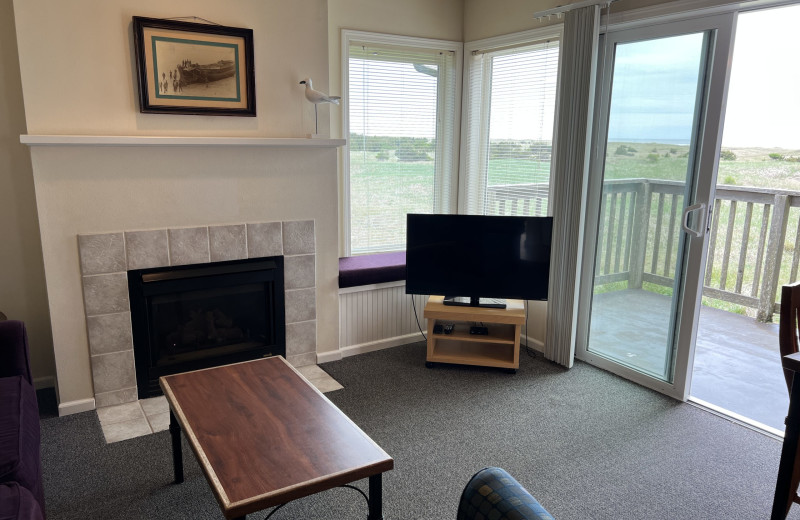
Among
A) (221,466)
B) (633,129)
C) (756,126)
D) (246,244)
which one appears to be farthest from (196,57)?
(756,126)

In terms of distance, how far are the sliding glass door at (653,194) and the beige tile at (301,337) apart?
5.80 ft

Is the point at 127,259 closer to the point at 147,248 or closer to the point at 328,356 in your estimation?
the point at 147,248

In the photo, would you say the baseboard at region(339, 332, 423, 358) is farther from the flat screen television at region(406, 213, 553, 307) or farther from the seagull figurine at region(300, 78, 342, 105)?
the seagull figurine at region(300, 78, 342, 105)

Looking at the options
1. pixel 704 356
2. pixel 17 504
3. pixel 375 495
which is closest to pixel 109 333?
pixel 17 504

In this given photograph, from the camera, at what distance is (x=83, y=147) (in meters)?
2.79

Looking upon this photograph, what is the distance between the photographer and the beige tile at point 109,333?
9.64 ft

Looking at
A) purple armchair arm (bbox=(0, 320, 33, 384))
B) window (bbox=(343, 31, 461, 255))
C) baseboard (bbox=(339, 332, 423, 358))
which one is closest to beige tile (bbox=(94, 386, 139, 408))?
purple armchair arm (bbox=(0, 320, 33, 384))

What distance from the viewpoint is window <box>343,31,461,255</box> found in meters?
3.96

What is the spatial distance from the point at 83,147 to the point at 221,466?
1925 mm

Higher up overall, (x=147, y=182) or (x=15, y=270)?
(x=147, y=182)

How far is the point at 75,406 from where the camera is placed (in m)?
2.96

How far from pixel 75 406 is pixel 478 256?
2.43 metres

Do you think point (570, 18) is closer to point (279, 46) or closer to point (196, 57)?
point (279, 46)

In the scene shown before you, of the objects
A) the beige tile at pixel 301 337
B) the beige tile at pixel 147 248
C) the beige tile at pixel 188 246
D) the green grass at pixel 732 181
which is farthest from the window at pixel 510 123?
the beige tile at pixel 147 248
